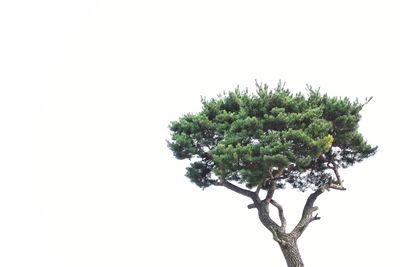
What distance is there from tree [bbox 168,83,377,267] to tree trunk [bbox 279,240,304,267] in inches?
0.9

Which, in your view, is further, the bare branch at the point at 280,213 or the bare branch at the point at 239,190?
the bare branch at the point at 239,190

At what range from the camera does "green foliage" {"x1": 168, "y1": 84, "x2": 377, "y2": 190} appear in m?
11.5

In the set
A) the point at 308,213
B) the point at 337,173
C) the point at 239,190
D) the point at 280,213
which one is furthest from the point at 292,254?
the point at 337,173

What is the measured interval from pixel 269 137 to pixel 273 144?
0.21 m

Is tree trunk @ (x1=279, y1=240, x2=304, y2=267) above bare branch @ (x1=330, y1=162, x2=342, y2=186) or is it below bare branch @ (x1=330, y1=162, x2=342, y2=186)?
below

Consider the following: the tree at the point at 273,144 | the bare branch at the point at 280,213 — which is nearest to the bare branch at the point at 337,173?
the tree at the point at 273,144

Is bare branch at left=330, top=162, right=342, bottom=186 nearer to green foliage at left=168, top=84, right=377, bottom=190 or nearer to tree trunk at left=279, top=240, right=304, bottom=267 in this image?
green foliage at left=168, top=84, right=377, bottom=190

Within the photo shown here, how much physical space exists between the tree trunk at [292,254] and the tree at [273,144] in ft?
0.07

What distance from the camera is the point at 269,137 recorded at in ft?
38.0

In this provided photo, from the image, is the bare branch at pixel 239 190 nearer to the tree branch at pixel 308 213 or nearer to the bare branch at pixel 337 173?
the tree branch at pixel 308 213

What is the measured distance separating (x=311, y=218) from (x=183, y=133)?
3.66 m

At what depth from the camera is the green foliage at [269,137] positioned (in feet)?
37.8

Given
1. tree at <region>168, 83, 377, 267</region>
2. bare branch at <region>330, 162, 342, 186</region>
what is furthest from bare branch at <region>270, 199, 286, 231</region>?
bare branch at <region>330, 162, 342, 186</region>

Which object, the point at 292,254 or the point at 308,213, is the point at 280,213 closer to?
the point at 308,213
